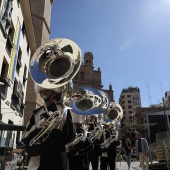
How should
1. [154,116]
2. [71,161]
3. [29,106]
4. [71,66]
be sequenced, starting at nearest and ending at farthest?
[71,66] < [71,161] < [29,106] < [154,116]

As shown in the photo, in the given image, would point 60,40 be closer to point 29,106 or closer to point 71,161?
point 71,161

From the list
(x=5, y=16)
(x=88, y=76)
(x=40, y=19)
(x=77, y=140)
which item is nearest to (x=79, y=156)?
(x=77, y=140)

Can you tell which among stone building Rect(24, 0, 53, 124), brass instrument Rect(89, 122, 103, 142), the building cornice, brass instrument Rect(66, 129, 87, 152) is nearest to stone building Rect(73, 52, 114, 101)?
stone building Rect(24, 0, 53, 124)

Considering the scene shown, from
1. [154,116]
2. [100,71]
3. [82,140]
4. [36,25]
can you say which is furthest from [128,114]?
[82,140]

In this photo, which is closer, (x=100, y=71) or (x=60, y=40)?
(x=60, y=40)

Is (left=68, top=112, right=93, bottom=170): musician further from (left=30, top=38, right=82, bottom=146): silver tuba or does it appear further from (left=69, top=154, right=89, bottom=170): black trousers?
(left=30, top=38, right=82, bottom=146): silver tuba

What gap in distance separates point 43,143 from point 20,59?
16.1 metres

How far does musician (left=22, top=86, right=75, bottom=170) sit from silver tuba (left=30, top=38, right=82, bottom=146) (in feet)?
0.22

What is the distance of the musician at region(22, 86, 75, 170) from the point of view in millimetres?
2365

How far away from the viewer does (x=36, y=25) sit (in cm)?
3112

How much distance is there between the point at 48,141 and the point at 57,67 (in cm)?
112

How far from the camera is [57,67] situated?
3.03 metres

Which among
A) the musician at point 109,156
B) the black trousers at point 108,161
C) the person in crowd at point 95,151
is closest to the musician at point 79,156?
the person in crowd at point 95,151

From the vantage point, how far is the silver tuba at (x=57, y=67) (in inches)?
103
